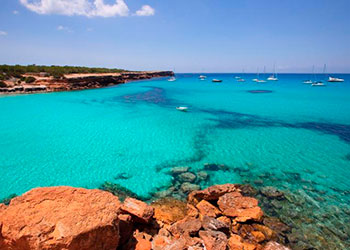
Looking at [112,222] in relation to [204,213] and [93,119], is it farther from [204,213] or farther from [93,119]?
[93,119]

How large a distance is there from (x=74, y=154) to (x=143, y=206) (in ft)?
32.4

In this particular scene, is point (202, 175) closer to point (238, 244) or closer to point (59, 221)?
point (238, 244)

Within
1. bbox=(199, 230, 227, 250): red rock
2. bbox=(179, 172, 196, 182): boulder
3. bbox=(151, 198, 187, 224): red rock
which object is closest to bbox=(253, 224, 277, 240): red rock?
bbox=(199, 230, 227, 250): red rock

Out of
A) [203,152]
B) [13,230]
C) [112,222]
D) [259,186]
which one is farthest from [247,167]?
[13,230]

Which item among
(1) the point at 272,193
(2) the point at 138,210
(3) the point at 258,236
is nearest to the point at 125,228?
(2) the point at 138,210

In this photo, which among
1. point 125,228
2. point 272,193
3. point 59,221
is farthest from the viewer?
point 272,193

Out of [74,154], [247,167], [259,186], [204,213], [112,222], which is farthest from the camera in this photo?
[74,154]

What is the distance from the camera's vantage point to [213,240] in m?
6.06

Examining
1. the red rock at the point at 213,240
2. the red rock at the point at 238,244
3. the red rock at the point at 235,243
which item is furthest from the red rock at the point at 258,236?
the red rock at the point at 213,240

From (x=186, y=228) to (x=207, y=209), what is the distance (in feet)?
6.21

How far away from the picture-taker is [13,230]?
13.1ft

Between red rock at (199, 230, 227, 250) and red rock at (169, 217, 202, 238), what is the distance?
0.92ft

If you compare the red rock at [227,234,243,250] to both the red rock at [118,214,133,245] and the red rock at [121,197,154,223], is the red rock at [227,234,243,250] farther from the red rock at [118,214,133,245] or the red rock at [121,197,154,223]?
the red rock at [118,214,133,245]

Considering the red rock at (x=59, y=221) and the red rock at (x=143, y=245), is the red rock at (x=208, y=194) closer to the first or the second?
the red rock at (x=143, y=245)
